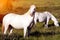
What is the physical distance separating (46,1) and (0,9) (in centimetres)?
391

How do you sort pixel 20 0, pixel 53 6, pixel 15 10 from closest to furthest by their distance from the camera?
pixel 15 10
pixel 53 6
pixel 20 0

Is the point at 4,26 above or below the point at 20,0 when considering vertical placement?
below

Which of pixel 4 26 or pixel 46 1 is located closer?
pixel 4 26

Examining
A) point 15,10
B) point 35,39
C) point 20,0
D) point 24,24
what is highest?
point 20,0

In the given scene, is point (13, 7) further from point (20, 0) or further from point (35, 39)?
point (35, 39)

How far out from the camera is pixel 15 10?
58.9 ft

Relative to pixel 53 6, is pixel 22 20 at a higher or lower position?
lower

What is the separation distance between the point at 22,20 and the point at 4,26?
26.6 inches

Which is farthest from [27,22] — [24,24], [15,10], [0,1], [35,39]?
[0,1]

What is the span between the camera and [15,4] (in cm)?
2002

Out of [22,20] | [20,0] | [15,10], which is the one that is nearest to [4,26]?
[22,20]

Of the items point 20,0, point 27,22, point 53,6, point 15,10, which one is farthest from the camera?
point 20,0

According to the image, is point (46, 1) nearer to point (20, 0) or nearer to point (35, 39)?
point (20, 0)

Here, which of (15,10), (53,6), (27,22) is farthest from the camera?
(53,6)
